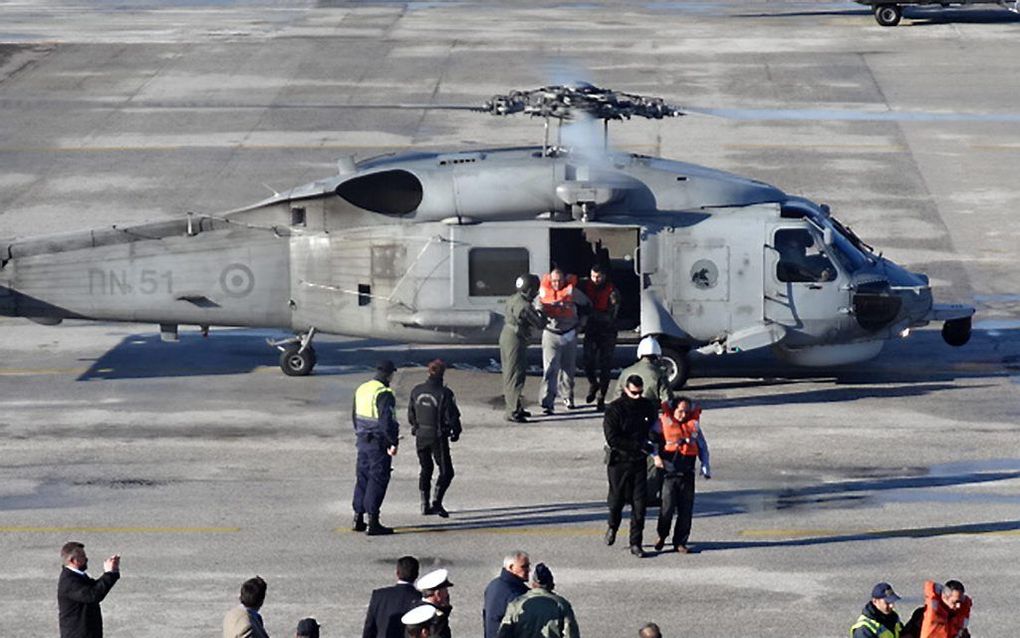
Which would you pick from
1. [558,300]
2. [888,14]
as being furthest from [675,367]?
[888,14]

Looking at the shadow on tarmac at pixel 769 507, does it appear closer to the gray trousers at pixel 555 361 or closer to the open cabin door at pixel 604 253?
the gray trousers at pixel 555 361

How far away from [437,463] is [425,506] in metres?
0.46

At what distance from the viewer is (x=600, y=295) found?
845 inches

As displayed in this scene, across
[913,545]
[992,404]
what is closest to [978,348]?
[992,404]

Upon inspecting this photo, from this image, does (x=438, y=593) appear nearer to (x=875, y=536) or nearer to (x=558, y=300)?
(x=875, y=536)

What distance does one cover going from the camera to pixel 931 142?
118 feet

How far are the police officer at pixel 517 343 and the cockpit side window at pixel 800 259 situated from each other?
291 centimetres

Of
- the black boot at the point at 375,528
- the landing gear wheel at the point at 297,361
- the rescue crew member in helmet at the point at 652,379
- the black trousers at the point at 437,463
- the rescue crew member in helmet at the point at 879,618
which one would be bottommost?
the black boot at the point at 375,528

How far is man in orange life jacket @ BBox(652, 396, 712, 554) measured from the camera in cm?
1639

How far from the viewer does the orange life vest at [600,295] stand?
21422 mm

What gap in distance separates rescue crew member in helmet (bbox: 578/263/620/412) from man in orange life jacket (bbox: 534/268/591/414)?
0.22 meters

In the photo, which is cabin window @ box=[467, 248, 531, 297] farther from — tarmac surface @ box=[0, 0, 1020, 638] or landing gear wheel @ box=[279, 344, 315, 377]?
landing gear wheel @ box=[279, 344, 315, 377]

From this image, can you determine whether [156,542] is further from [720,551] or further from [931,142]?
[931,142]

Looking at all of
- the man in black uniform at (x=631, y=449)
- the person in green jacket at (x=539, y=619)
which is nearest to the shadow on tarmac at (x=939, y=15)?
the man in black uniform at (x=631, y=449)
